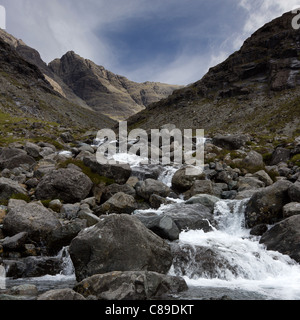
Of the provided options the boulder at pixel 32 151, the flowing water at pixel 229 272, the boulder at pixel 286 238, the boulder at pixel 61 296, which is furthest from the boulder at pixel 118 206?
the boulder at pixel 32 151

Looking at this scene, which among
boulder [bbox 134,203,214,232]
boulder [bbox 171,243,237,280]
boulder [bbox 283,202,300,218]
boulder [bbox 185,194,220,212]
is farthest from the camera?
boulder [bbox 185,194,220,212]

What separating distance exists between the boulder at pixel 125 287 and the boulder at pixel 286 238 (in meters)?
6.93

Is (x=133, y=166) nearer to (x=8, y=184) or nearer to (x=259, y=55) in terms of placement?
(x=8, y=184)

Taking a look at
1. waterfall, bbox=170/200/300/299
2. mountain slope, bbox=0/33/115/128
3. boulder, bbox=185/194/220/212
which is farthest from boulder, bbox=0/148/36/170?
mountain slope, bbox=0/33/115/128

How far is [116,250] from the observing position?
11.1 m

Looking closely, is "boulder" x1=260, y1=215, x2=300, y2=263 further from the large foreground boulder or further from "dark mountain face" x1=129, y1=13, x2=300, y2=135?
"dark mountain face" x1=129, y1=13, x2=300, y2=135

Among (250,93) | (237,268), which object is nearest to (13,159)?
(237,268)

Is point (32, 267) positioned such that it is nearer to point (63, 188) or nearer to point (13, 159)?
point (63, 188)

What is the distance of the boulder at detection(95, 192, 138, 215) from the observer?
19.8 meters

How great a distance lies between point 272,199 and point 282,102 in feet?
293

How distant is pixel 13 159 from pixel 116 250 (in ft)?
73.8

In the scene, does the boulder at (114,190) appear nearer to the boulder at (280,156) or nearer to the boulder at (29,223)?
the boulder at (29,223)

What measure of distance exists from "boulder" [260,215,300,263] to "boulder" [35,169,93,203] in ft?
48.1
